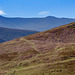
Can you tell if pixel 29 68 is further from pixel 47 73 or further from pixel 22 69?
pixel 47 73

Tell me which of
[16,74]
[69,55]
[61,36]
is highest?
[61,36]

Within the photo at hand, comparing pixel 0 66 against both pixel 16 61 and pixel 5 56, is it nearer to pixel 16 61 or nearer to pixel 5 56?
pixel 16 61

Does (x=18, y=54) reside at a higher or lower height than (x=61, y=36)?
lower

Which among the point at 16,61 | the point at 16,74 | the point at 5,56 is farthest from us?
the point at 5,56

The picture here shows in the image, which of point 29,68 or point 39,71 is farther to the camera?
point 29,68

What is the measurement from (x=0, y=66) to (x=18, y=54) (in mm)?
17790

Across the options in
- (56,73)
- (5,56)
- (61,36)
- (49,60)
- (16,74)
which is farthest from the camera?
(61,36)

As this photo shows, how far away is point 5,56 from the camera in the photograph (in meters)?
85.1

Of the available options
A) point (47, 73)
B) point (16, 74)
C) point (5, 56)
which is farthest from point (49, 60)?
→ point (5, 56)

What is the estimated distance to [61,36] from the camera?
121 m

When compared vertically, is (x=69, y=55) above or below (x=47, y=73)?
above

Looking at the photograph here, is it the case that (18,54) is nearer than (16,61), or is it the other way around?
(16,61)

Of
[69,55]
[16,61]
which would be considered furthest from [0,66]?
[69,55]

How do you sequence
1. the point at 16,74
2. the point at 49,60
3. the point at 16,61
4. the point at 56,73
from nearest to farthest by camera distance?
the point at 56,73 < the point at 16,74 < the point at 49,60 < the point at 16,61
